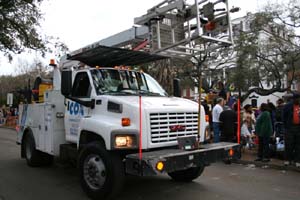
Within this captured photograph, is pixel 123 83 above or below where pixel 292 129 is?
above

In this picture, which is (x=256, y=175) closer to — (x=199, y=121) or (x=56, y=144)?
(x=199, y=121)

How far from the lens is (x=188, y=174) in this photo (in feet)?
23.3

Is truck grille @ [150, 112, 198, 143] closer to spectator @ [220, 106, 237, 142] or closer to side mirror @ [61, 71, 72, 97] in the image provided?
side mirror @ [61, 71, 72, 97]

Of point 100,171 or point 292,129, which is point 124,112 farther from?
point 292,129

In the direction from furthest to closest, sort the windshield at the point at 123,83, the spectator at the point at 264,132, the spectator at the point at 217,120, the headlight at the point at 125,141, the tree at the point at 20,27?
1. the tree at the point at 20,27
2. the spectator at the point at 217,120
3. the spectator at the point at 264,132
4. the windshield at the point at 123,83
5. the headlight at the point at 125,141

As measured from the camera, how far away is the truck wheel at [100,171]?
17.8 ft

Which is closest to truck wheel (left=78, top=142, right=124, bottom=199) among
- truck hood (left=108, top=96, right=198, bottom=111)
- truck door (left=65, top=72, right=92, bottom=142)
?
truck hood (left=108, top=96, right=198, bottom=111)

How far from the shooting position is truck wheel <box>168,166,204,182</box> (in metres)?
7.04

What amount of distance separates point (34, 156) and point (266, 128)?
20.3ft

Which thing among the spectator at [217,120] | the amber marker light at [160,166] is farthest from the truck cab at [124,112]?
the spectator at [217,120]

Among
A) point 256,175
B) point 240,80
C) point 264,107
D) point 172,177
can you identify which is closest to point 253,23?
point 240,80

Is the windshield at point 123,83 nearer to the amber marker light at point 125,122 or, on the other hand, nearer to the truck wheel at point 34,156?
the amber marker light at point 125,122

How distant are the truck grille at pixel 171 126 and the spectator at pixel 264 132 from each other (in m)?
4.05

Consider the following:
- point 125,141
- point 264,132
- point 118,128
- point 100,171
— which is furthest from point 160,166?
point 264,132
